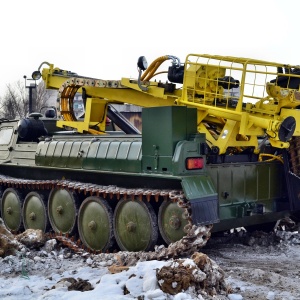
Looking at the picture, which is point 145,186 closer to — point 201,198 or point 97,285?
point 201,198

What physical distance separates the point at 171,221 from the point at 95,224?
5.97 feet

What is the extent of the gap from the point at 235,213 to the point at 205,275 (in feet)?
8.04

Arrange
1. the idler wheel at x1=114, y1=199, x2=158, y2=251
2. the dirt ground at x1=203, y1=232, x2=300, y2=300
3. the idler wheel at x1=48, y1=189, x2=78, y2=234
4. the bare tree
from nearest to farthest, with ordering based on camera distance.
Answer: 1. the dirt ground at x1=203, y1=232, x2=300, y2=300
2. the idler wheel at x1=114, y1=199, x2=158, y2=251
3. the idler wheel at x1=48, y1=189, x2=78, y2=234
4. the bare tree

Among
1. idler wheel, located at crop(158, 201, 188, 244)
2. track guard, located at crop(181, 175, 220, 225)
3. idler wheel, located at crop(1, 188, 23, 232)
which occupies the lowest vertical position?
idler wheel, located at crop(1, 188, 23, 232)

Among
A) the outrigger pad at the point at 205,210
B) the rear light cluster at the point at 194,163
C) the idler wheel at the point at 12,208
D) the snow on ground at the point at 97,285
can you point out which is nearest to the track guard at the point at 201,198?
the outrigger pad at the point at 205,210

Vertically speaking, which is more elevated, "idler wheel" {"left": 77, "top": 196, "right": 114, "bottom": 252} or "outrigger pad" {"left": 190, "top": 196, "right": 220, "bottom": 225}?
"outrigger pad" {"left": 190, "top": 196, "right": 220, "bottom": 225}

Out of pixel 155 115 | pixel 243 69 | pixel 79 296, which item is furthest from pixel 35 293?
pixel 243 69

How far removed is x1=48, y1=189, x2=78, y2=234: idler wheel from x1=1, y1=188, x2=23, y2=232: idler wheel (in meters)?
1.23

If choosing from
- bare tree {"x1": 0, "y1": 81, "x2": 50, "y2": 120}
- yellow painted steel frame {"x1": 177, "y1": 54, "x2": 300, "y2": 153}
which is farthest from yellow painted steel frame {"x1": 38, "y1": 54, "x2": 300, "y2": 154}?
bare tree {"x1": 0, "y1": 81, "x2": 50, "y2": 120}

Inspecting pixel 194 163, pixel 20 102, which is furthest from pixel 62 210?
pixel 20 102

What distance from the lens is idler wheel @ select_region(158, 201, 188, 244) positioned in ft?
24.8

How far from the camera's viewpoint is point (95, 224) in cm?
903

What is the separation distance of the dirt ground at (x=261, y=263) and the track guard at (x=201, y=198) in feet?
2.43

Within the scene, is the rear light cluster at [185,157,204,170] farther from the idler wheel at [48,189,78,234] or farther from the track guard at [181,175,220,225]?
the idler wheel at [48,189,78,234]
